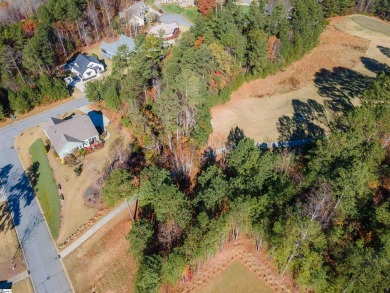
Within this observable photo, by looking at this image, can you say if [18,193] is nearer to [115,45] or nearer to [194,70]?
[194,70]

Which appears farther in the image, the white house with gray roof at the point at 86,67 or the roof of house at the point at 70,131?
the white house with gray roof at the point at 86,67

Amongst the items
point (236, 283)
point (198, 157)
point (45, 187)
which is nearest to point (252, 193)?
point (236, 283)

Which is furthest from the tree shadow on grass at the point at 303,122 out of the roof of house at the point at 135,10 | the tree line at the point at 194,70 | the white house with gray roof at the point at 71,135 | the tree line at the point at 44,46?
the roof of house at the point at 135,10

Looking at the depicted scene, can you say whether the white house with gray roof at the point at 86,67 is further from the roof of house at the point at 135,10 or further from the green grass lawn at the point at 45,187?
the roof of house at the point at 135,10

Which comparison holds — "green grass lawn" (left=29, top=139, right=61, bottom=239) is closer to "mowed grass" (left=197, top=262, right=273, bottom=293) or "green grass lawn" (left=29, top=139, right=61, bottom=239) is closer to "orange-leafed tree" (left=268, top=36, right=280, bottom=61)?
"mowed grass" (left=197, top=262, right=273, bottom=293)

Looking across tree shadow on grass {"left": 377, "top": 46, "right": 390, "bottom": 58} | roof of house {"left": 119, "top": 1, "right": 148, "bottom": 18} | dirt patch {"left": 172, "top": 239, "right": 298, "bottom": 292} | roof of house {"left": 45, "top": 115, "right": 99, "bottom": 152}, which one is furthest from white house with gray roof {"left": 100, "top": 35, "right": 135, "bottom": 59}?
tree shadow on grass {"left": 377, "top": 46, "right": 390, "bottom": 58}

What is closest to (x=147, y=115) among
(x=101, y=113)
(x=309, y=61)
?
(x=101, y=113)
